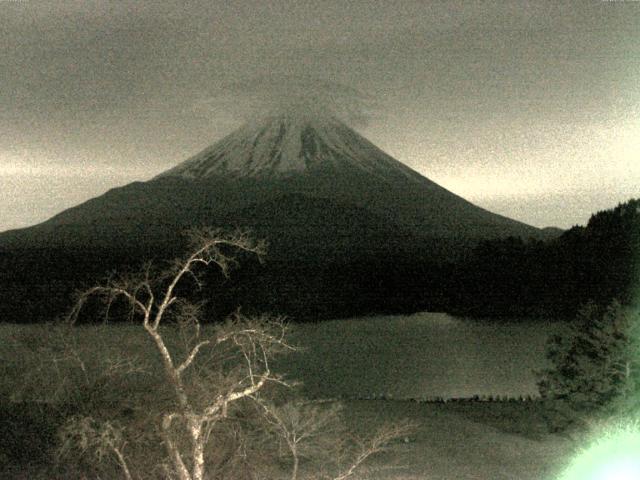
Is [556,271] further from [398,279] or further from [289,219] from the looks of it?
[289,219]

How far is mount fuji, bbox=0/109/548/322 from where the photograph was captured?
64812 millimetres

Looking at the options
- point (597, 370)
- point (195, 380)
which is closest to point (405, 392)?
point (597, 370)

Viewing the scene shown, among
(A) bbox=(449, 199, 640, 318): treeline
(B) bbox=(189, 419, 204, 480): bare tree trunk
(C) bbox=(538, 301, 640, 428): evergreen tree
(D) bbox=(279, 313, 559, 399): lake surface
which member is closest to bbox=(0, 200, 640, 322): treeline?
(A) bbox=(449, 199, 640, 318): treeline

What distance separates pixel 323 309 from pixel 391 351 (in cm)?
2274

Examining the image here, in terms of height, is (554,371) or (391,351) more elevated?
(554,371)

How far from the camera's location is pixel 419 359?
2234 centimetres

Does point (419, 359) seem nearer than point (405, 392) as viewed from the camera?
No

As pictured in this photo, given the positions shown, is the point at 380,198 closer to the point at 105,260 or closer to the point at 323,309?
the point at 105,260

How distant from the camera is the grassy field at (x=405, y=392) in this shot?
920cm

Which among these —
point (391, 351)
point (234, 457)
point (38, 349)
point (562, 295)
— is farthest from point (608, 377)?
point (562, 295)

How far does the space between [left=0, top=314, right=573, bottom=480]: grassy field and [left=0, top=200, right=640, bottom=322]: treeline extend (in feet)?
29.0

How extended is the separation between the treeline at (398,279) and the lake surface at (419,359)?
4846 mm

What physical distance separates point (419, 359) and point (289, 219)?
2527 inches

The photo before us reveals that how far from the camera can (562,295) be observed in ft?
132
